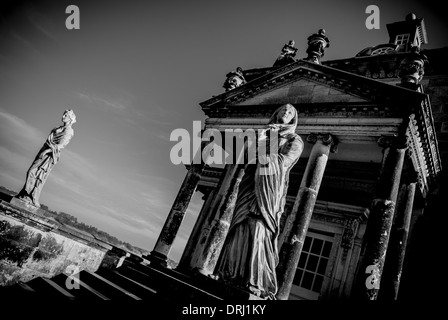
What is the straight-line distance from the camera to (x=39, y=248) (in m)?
5.62

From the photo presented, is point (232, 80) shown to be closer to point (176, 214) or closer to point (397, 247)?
point (176, 214)

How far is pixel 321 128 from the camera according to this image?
806 cm

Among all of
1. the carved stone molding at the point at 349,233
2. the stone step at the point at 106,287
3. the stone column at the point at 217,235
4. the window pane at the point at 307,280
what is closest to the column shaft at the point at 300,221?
the stone column at the point at 217,235

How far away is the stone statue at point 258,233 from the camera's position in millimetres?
3037

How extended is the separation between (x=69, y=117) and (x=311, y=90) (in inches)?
307

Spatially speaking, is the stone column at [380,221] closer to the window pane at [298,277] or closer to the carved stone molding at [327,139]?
the carved stone molding at [327,139]

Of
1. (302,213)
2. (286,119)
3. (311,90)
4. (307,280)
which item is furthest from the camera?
(307,280)

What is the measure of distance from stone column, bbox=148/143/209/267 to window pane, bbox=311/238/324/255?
5.29 metres

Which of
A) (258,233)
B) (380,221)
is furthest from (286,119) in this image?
(380,221)

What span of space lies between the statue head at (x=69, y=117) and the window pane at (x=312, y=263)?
31.4ft

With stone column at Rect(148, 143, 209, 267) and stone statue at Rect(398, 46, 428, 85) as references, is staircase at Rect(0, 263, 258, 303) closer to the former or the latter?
stone column at Rect(148, 143, 209, 267)

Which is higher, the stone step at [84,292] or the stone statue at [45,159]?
the stone statue at [45,159]
